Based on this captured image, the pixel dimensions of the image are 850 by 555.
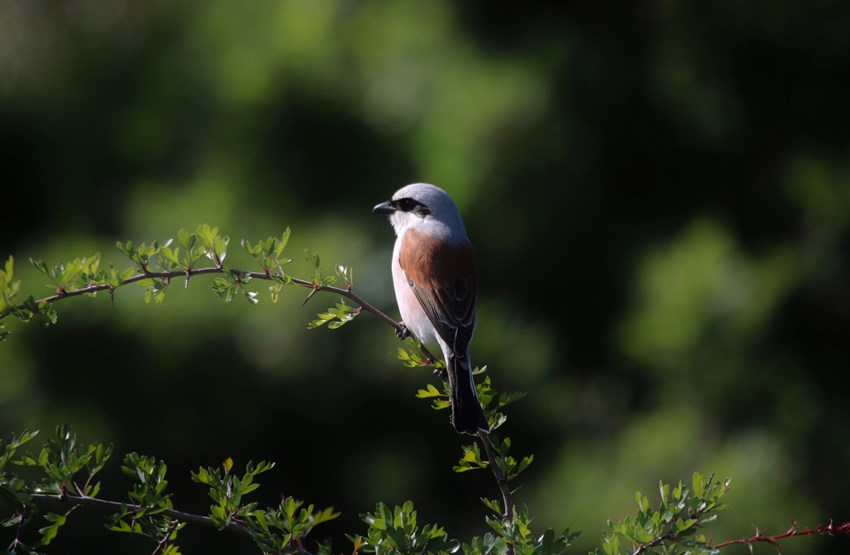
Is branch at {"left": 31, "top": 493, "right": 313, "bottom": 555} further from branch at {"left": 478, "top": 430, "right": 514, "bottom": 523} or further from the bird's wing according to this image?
the bird's wing

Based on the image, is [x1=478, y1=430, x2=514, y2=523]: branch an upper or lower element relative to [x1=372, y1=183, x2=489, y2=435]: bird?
lower

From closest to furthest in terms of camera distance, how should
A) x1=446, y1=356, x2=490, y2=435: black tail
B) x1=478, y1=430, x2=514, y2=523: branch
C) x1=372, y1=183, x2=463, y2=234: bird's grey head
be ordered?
x1=478, y1=430, x2=514, y2=523: branch
x1=446, y1=356, x2=490, y2=435: black tail
x1=372, y1=183, x2=463, y2=234: bird's grey head

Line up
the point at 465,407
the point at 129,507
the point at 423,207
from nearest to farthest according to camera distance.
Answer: the point at 129,507
the point at 465,407
the point at 423,207

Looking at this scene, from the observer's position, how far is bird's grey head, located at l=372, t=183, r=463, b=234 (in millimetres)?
3914

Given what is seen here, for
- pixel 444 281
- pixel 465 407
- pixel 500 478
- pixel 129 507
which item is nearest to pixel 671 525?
pixel 500 478

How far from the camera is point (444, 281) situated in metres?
3.54

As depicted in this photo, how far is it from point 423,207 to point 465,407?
1.68 meters

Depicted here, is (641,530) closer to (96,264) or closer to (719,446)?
(96,264)

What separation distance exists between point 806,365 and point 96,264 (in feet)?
18.7

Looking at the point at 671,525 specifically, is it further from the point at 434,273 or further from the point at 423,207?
the point at 423,207

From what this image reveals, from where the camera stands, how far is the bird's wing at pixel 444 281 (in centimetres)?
333

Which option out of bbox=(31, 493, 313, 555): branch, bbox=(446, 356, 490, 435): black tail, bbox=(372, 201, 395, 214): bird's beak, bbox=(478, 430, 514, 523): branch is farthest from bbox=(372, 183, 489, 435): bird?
bbox=(31, 493, 313, 555): branch

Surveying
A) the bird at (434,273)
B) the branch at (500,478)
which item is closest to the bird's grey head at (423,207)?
the bird at (434,273)

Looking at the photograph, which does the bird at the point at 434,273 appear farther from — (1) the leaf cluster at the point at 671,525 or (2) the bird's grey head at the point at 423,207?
(1) the leaf cluster at the point at 671,525
